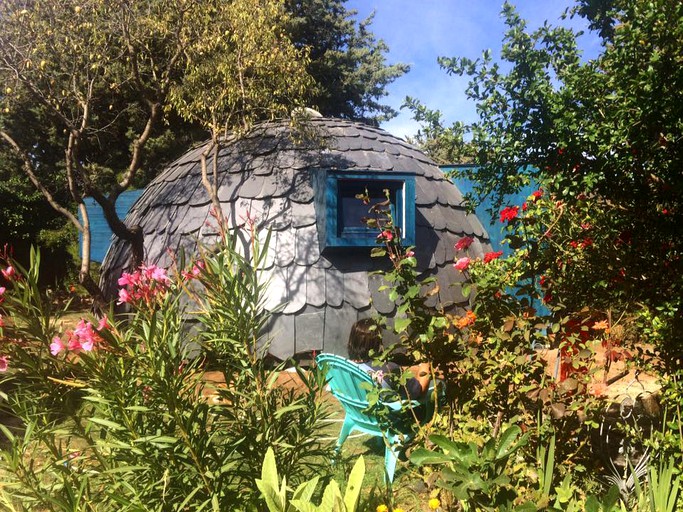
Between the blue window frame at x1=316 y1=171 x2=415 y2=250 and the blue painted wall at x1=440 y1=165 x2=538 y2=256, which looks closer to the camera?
the blue window frame at x1=316 y1=171 x2=415 y2=250

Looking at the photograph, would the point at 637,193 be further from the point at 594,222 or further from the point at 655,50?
the point at 655,50

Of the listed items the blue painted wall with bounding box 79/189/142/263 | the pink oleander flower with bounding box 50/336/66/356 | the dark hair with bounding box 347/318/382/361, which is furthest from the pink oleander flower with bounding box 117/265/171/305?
the blue painted wall with bounding box 79/189/142/263

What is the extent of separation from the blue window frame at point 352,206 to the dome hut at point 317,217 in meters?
0.01

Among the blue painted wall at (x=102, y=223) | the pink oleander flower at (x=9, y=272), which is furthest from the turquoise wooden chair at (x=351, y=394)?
the blue painted wall at (x=102, y=223)

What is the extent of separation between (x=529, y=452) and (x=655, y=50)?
76.1 inches

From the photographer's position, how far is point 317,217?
20.8 ft

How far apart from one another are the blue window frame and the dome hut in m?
0.01

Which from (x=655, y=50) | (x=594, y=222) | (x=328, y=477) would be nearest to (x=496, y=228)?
(x=594, y=222)

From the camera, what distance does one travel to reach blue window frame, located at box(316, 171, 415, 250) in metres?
6.11

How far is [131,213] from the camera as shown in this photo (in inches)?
329

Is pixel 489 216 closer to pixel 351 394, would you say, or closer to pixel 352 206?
pixel 352 206

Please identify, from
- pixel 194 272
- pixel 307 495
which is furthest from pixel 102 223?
pixel 307 495

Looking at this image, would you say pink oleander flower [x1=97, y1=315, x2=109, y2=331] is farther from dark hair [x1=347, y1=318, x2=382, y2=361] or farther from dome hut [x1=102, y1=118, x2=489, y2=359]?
dark hair [x1=347, y1=318, x2=382, y2=361]

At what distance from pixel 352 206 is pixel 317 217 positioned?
0.46 m
